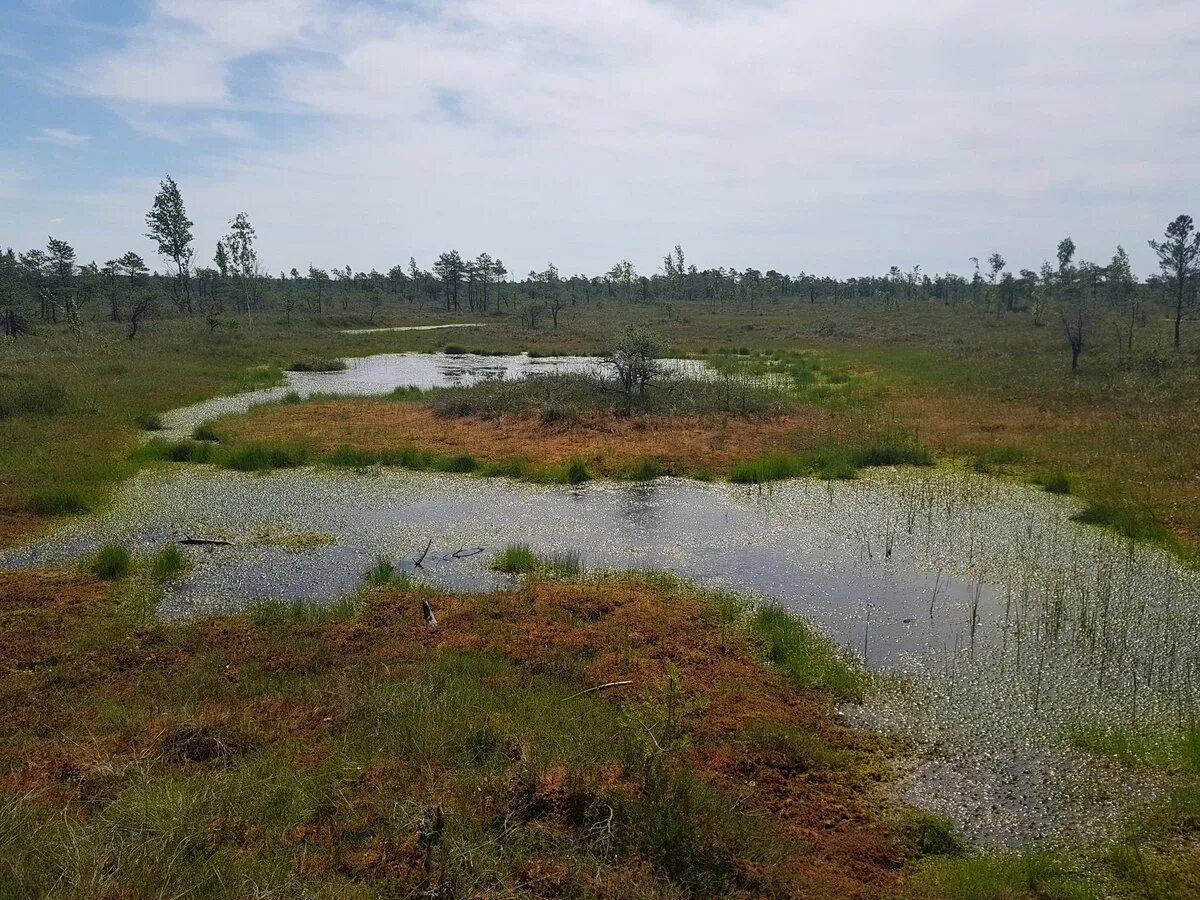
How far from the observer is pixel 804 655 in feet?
24.1

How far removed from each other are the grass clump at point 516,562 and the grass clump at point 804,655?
119 inches

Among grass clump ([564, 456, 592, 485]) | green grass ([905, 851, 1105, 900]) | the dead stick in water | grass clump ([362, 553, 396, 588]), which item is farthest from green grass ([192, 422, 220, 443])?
green grass ([905, 851, 1105, 900])

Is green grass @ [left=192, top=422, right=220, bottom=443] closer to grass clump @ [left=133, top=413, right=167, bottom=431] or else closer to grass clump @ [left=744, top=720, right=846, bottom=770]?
grass clump @ [left=133, top=413, right=167, bottom=431]

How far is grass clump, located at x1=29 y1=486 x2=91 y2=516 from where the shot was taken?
37.7 feet

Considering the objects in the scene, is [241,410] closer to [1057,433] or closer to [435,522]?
[435,522]

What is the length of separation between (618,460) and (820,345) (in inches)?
1088

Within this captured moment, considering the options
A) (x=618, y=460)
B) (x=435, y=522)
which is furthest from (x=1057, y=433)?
(x=435, y=522)

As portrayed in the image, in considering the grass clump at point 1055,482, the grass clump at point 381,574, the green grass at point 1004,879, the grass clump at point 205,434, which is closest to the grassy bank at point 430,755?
the green grass at point 1004,879

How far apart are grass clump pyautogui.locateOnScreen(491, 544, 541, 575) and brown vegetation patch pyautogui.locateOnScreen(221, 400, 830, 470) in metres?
5.00

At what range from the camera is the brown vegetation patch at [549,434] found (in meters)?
15.8

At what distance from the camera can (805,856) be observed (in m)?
4.40

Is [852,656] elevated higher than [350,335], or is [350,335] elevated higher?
[350,335]

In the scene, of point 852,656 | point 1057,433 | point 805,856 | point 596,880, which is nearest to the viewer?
point 596,880

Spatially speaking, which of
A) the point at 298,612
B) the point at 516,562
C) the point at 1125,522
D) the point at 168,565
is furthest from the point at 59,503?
the point at 1125,522
